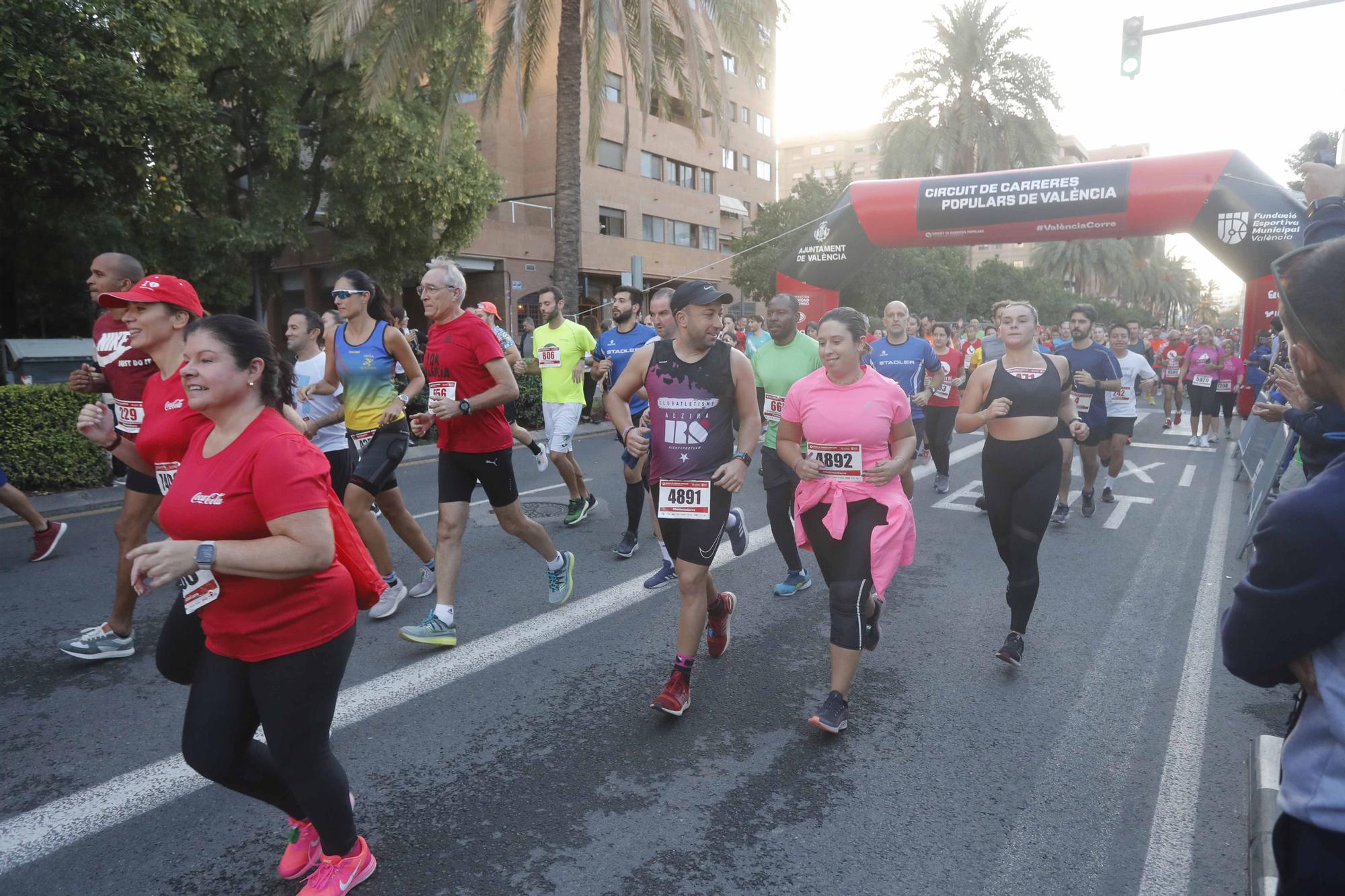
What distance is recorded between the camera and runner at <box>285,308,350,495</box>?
5.49 m

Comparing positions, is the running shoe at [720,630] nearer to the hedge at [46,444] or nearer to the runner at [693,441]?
the runner at [693,441]

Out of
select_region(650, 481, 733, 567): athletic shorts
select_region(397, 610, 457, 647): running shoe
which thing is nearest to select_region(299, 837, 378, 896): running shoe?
select_region(650, 481, 733, 567): athletic shorts

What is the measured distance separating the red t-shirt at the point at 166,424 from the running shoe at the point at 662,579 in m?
3.03

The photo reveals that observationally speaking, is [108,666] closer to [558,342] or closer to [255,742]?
[255,742]

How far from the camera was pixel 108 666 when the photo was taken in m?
4.47

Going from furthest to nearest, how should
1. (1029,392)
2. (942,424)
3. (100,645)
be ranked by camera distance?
(942,424), (1029,392), (100,645)

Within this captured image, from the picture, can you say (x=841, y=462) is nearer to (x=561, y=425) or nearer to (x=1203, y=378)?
(x=561, y=425)

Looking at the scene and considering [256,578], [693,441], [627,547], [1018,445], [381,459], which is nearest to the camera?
[256,578]

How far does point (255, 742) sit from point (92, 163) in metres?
10.7

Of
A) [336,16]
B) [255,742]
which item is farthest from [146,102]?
[255,742]

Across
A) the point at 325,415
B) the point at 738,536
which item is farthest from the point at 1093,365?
the point at 325,415

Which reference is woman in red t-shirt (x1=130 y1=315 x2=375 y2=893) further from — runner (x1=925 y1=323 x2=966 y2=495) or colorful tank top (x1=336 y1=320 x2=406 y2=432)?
runner (x1=925 y1=323 x2=966 y2=495)

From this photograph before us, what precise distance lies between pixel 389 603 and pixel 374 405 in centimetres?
125

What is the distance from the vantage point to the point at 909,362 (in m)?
8.32
